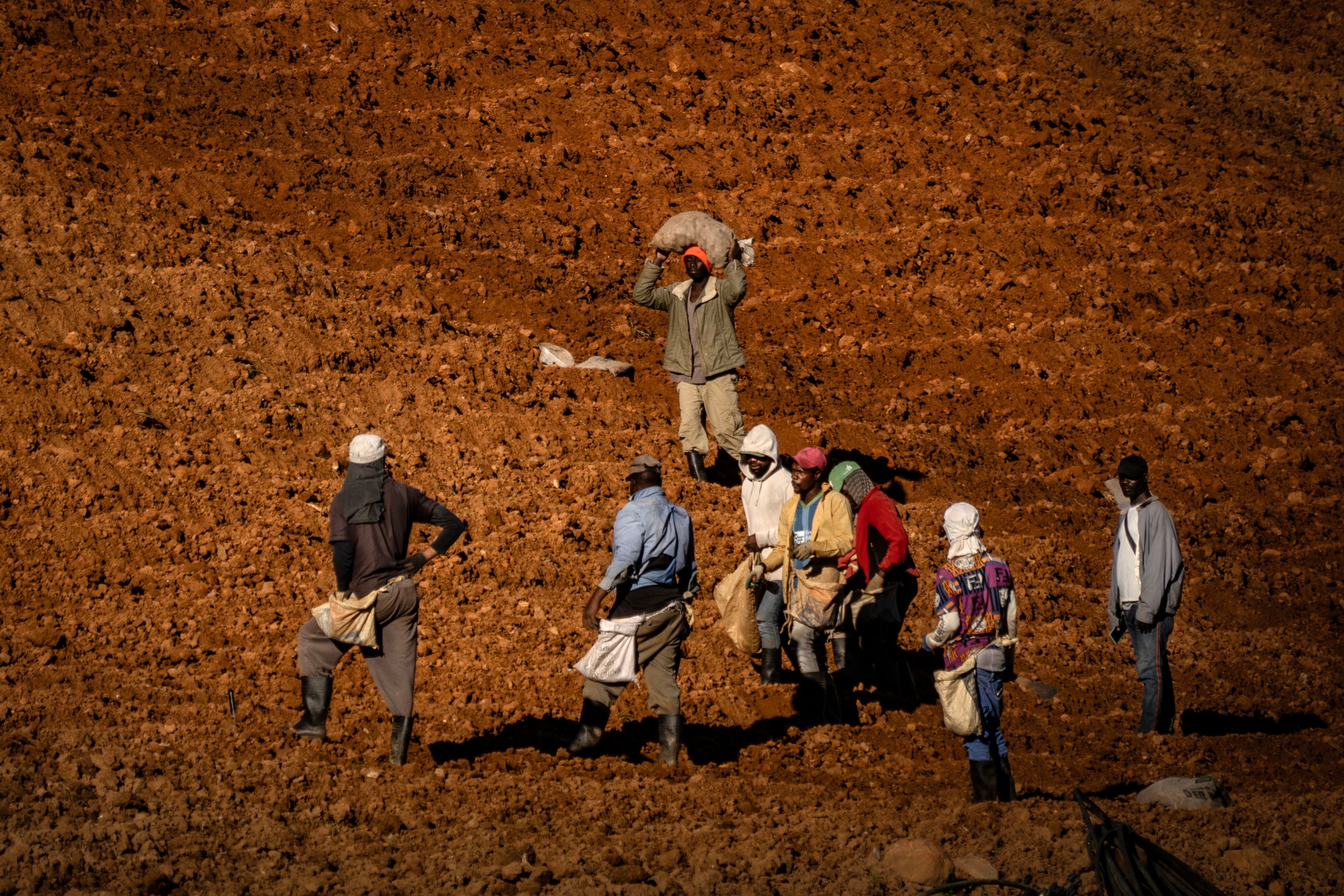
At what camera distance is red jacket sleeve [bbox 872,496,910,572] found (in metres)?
6.89

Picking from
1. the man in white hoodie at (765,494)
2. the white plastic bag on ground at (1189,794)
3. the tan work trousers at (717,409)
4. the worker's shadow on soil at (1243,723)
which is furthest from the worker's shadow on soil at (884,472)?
the white plastic bag on ground at (1189,794)

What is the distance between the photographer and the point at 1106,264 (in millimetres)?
13766

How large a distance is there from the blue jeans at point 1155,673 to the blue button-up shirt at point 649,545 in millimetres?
2709

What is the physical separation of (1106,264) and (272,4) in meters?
10.0

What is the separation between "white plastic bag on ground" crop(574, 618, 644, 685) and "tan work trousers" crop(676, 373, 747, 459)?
3.22m

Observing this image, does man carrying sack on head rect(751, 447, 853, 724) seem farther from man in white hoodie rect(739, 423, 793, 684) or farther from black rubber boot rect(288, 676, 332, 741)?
black rubber boot rect(288, 676, 332, 741)

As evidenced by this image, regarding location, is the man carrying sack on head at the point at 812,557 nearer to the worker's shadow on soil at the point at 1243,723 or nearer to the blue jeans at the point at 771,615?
the blue jeans at the point at 771,615

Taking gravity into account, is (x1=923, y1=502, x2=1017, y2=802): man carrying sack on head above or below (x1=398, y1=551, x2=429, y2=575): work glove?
below

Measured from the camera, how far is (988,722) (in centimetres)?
591

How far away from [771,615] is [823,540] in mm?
917

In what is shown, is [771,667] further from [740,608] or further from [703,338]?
[703,338]

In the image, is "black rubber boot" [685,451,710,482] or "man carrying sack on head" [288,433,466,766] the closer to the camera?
"man carrying sack on head" [288,433,466,766]

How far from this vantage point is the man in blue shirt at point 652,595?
608 cm

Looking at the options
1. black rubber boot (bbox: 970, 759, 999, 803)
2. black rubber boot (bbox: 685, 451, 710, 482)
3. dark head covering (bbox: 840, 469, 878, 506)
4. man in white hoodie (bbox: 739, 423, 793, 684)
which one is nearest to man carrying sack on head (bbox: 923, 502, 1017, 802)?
black rubber boot (bbox: 970, 759, 999, 803)
